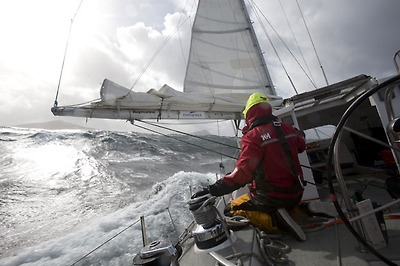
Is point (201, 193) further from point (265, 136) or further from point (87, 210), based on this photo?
point (87, 210)

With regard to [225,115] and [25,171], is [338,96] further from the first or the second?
[25,171]

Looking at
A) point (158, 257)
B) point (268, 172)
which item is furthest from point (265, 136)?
point (158, 257)

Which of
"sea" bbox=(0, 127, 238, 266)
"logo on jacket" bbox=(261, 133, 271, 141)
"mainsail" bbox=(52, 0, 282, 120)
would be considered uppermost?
"mainsail" bbox=(52, 0, 282, 120)

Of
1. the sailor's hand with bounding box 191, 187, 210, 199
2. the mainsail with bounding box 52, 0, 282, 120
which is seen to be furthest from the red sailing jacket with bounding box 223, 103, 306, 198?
the mainsail with bounding box 52, 0, 282, 120

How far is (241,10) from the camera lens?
8.50 meters

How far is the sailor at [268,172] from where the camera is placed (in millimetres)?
2148

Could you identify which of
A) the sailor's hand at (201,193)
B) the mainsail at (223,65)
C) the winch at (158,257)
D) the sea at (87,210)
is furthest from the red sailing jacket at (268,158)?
the mainsail at (223,65)

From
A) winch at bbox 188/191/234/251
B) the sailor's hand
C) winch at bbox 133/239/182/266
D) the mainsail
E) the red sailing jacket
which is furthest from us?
the mainsail

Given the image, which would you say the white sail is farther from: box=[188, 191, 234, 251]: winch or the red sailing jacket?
box=[188, 191, 234, 251]: winch

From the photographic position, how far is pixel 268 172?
2.30 metres

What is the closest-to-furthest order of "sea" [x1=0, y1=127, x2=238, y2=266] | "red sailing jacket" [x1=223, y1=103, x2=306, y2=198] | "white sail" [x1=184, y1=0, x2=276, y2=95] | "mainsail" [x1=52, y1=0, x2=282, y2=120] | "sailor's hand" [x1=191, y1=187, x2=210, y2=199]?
"sailor's hand" [x1=191, y1=187, x2=210, y2=199] → "red sailing jacket" [x1=223, y1=103, x2=306, y2=198] → "sea" [x1=0, y1=127, x2=238, y2=266] → "mainsail" [x1=52, y1=0, x2=282, y2=120] → "white sail" [x1=184, y1=0, x2=276, y2=95]

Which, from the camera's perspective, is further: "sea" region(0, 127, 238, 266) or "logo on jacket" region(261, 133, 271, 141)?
"sea" region(0, 127, 238, 266)

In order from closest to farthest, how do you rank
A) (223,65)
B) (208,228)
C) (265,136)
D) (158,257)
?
(158,257), (208,228), (265,136), (223,65)

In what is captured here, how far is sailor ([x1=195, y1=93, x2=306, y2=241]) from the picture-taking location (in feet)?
7.05
